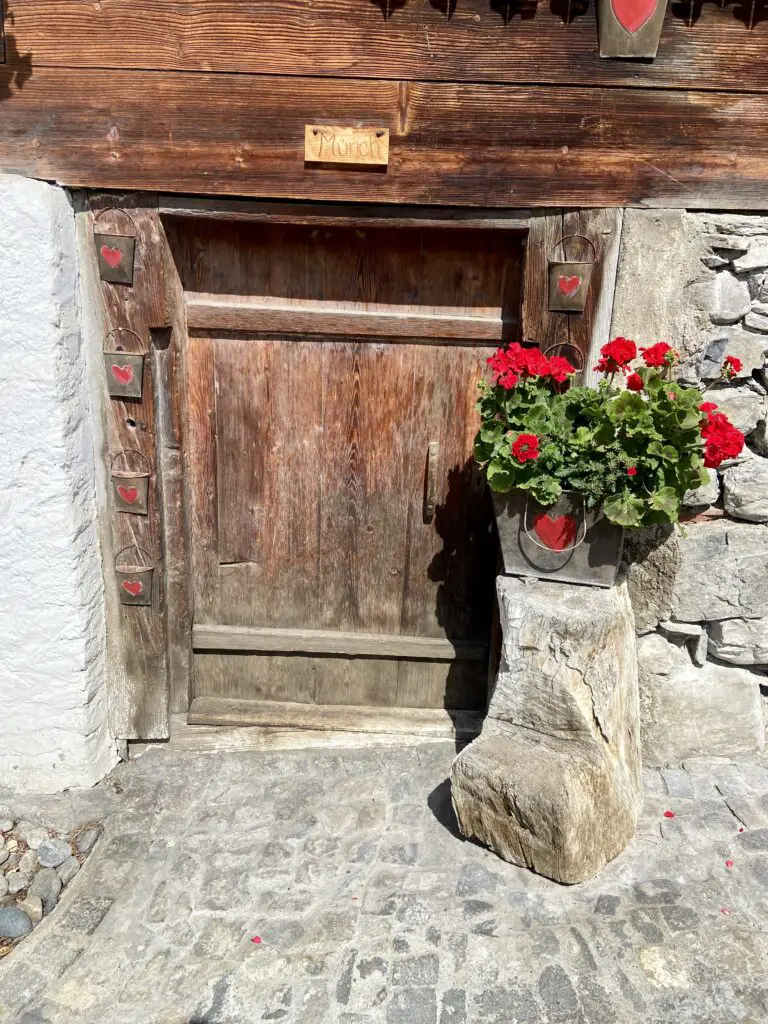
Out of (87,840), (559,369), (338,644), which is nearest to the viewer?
(559,369)

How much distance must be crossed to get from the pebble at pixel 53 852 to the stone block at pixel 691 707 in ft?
7.12

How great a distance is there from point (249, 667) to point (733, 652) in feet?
6.27

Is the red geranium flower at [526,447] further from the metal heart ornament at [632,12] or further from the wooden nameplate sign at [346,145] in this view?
the metal heart ornament at [632,12]

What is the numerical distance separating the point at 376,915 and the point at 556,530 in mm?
1329

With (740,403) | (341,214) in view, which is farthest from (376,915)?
(341,214)

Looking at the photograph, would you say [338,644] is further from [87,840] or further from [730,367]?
[730,367]

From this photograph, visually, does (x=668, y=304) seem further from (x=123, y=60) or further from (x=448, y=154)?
(x=123, y=60)

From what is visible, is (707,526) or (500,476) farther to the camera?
(707,526)

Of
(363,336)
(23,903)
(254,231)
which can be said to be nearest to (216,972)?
(23,903)

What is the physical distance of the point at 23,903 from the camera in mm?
2711

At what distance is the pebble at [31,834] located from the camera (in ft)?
9.61

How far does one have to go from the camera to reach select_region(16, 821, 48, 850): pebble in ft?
9.61

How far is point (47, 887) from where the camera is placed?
2.76 m

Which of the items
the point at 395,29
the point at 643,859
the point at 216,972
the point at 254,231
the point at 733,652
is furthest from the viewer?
the point at 733,652
